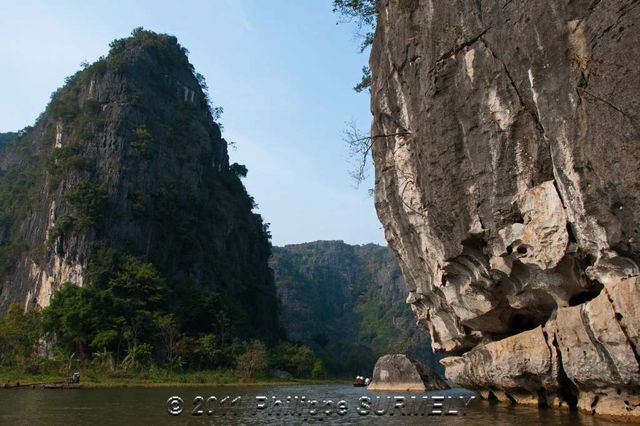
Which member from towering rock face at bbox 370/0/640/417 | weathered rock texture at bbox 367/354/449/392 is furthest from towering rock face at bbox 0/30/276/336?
towering rock face at bbox 370/0/640/417

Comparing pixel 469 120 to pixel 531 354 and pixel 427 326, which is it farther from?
pixel 427 326

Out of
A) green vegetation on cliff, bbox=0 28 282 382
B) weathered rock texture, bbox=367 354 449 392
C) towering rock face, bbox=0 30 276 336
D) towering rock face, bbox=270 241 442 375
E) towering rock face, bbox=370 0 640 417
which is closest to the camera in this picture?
towering rock face, bbox=370 0 640 417

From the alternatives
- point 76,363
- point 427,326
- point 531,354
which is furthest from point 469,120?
point 76,363

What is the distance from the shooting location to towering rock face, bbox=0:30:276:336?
183 feet

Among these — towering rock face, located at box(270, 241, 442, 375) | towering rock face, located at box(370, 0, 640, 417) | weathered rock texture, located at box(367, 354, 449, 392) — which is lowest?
weathered rock texture, located at box(367, 354, 449, 392)

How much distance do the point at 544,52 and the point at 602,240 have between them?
3.83 meters

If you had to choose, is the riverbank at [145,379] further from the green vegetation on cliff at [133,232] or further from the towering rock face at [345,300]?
the towering rock face at [345,300]

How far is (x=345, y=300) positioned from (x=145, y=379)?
9934 cm

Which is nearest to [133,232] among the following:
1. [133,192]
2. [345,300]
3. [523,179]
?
[133,192]

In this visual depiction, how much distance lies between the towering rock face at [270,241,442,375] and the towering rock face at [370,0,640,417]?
6347 centimetres

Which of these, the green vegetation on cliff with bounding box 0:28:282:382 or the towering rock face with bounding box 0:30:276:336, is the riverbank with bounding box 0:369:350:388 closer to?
the green vegetation on cliff with bounding box 0:28:282:382

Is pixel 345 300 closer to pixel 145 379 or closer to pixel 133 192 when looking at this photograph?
pixel 133 192

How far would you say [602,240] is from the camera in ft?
37.3

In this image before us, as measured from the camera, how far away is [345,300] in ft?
457
